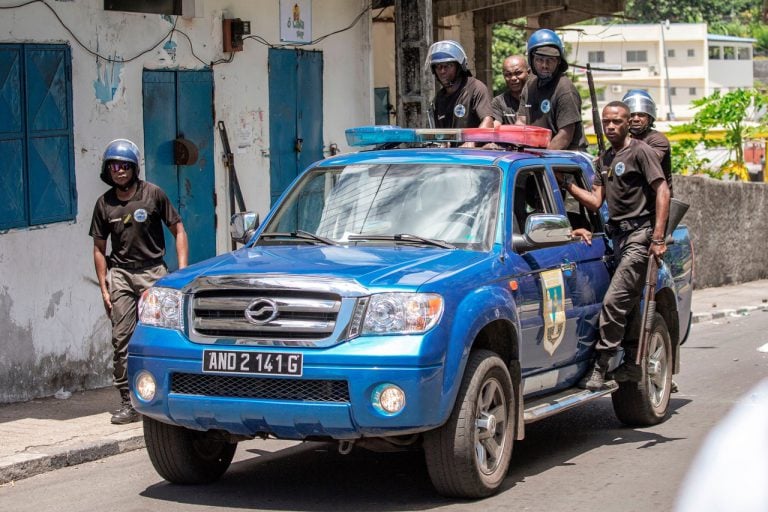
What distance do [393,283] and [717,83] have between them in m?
99.1

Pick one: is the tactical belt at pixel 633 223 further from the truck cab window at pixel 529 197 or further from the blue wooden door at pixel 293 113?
the blue wooden door at pixel 293 113

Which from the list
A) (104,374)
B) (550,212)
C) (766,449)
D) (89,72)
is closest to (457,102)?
(550,212)

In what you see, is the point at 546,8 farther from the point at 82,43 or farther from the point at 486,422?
the point at 486,422

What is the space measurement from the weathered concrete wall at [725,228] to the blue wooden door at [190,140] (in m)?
10.1

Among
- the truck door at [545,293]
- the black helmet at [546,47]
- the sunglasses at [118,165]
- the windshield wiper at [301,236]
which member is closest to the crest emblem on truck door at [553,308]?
the truck door at [545,293]

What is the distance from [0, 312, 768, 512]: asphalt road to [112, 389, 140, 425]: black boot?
615 millimetres

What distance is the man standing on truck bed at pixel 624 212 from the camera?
8.70m

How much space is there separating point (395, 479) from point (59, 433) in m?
2.75

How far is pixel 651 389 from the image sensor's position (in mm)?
9367

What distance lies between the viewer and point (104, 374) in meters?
11.2

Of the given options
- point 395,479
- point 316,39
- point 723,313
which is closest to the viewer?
point 395,479

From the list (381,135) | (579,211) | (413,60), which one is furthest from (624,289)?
(413,60)

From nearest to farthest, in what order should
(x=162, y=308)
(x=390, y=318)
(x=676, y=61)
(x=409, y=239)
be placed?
1. (x=390, y=318)
2. (x=162, y=308)
3. (x=409, y=239)
4. (x=676, y=61)

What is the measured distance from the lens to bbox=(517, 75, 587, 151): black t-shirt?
33.5 feet
